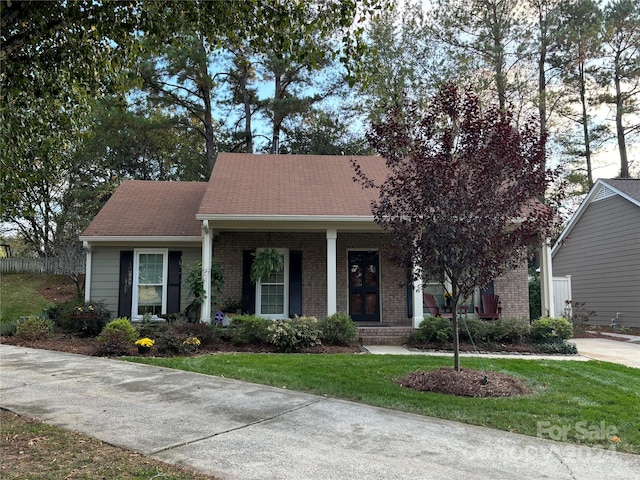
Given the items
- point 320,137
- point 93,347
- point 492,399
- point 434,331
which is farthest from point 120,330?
point 320,137

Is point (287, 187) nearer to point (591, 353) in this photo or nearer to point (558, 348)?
point (558, 348)

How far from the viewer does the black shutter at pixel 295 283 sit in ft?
42.5

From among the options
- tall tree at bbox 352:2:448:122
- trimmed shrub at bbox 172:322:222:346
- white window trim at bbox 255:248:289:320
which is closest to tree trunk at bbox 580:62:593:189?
tall tree at bbox 352:2:448:122

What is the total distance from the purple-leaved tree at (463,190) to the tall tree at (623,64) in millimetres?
20227

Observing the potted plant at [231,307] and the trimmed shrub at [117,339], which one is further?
the potted plant at [231,307]

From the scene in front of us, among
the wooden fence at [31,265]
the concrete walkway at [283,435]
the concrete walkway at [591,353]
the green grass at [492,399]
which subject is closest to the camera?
the concrete walkway at [283,435]

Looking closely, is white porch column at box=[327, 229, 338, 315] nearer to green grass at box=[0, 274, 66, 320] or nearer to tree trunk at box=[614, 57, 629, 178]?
green grass at box=[0, 274, 66, 320]

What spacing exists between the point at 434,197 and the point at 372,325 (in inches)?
271

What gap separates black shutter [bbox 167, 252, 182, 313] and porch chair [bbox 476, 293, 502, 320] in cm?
801

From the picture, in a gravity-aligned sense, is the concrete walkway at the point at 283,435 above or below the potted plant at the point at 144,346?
below

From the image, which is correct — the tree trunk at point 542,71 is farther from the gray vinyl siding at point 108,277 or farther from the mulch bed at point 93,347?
the gray vinyl siding at point 108,277

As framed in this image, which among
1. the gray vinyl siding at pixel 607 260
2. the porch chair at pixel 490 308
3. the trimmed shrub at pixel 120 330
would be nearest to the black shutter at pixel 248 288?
the trimmed shrub at pixel 120 330

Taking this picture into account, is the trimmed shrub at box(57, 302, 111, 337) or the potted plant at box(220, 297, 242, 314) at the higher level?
the potted plant at box(220, 297, 242, 314)

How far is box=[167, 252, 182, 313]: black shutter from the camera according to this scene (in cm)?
1302
